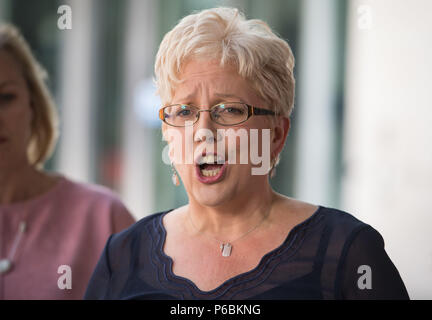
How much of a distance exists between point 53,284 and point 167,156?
578 mm

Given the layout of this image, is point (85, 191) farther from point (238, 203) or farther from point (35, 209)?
point (238, 203)

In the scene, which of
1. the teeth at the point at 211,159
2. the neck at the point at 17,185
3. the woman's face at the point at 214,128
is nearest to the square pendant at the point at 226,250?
the woman's face at the point at 214,128

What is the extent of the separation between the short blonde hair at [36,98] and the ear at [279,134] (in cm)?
95

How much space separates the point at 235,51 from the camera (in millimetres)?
1189

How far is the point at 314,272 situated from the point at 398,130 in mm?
890

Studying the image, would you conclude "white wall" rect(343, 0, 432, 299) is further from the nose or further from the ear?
the nose

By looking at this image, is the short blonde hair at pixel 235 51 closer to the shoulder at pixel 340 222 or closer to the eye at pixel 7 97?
the shoulder at pixel 340 222

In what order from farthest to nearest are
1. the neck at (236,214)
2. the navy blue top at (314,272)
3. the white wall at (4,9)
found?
the white wall at (4,9), the neck at (236,214), the navy blue top at (314,272)

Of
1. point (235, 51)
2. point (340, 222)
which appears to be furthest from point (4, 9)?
point (340, 222)

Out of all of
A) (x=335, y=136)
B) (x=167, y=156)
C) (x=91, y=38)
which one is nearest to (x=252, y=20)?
(x=167, y=156)

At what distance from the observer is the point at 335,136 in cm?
252

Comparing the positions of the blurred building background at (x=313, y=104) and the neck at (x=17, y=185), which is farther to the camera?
the neck at (x=17, y=185)

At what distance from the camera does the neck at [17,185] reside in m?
1.74

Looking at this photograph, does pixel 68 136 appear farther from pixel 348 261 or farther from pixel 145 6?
pixel 348 261
